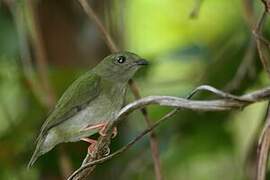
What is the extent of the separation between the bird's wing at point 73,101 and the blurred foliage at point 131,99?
2.76ft

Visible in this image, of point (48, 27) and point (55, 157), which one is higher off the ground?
point (48, 27)

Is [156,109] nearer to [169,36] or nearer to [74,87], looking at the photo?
[74,87]

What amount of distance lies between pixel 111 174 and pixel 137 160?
0.30m

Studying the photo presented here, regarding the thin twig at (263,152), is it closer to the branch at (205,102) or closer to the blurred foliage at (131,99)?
the branch at (205,102)

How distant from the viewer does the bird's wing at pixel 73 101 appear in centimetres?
326

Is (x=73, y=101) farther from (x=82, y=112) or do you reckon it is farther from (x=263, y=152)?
(x=263, y=152)

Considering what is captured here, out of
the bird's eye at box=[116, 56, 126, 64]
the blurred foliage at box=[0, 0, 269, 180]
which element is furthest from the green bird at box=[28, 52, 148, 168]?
the blurred foliage at box=[0, 0, 269, 180]

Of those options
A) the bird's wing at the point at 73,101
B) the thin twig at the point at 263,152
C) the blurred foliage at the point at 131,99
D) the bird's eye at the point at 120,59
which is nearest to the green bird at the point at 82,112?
the bird's wing at the point at 73,101

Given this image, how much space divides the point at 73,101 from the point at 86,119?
4.2 inches

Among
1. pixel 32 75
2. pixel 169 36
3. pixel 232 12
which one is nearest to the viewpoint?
pixel 32 75

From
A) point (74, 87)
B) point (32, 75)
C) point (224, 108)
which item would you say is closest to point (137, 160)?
point (32, 75)

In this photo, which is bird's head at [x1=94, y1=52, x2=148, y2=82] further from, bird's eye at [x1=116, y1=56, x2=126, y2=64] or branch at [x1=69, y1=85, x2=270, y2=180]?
branch at [x1=69, y1=85, x2=270, y2=180]

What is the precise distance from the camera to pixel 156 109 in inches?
187

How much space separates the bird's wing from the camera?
3.26 m
